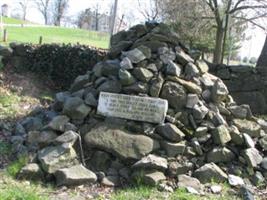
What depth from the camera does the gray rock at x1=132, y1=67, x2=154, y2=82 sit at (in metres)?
6.54

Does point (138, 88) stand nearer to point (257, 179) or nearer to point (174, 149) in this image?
point (174, 149)

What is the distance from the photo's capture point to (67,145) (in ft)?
19.5

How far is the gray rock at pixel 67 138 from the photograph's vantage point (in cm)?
606

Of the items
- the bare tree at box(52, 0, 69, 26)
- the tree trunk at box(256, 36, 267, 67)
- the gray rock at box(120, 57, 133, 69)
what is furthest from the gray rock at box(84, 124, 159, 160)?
the bare tree at box(52, 0, 69, 26)

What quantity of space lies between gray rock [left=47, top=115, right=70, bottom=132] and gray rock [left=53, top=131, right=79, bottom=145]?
0.21 m

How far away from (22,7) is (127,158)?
74.1 meters

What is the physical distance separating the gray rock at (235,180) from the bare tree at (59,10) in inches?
2507

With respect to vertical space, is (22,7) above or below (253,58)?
above

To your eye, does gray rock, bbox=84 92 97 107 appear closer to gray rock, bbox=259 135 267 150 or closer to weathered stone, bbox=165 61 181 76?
weathered stone, bbox=165 61 181 76

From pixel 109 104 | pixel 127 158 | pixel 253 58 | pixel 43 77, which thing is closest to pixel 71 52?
pixel 43 77

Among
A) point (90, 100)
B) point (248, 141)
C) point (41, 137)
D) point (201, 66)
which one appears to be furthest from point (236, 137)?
point (41, 137)

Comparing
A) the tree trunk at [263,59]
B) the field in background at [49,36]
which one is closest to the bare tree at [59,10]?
the field in background at [49,36]

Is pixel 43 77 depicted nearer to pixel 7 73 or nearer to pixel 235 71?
pixel 7 73

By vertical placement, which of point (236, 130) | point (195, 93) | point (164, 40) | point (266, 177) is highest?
point (164, 40)
